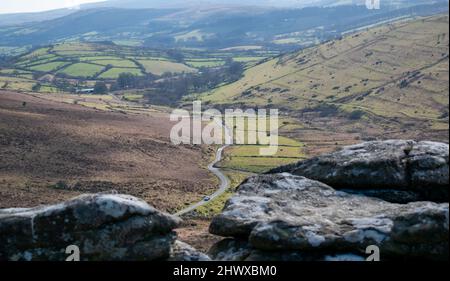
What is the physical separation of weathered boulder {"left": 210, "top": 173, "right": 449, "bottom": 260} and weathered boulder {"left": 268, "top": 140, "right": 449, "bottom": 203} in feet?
3.42

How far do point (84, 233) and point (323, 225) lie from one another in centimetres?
914

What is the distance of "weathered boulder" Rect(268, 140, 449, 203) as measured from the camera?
77.9 feet

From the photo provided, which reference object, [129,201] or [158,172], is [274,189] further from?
[158,172]

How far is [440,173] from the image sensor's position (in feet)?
77.0

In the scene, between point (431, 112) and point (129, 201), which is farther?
point (431, 112)

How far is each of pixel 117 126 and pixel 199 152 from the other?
74.0 ft

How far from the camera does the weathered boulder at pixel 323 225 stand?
19.5 meters

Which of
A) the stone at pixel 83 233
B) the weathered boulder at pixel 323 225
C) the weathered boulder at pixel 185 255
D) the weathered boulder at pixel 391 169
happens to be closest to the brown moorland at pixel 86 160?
the weathered boulder at pixel 391 169

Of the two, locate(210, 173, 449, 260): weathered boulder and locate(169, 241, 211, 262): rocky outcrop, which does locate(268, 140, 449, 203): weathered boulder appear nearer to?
locate(210, 173, 449, 260): weathered boulder

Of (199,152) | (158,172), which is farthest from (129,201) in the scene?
(199,152)

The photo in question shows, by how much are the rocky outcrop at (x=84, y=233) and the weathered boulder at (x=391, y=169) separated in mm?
9536

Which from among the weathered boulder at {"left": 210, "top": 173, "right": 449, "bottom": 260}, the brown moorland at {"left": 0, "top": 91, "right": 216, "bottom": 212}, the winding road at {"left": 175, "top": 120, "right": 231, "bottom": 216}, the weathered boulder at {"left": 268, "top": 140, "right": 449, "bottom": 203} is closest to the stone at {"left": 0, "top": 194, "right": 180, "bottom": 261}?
the weathered boulder at {"left": 210, "top": 173, "right": 449, "bottom": 260}
